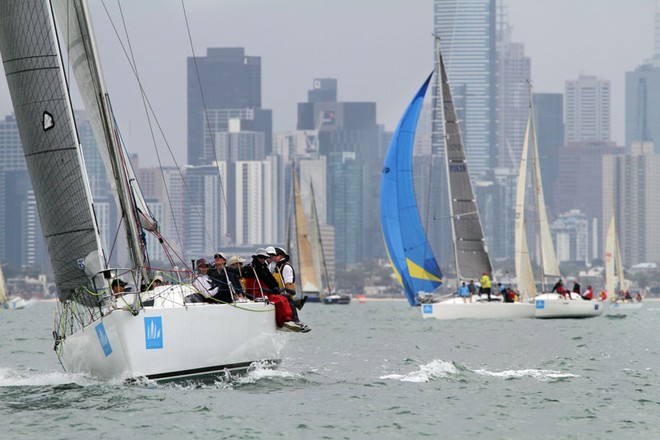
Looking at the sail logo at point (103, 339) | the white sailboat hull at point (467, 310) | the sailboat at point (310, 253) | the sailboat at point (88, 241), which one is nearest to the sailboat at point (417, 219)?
the white sailboat hull at point (467, 310)

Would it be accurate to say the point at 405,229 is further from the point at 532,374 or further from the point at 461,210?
the point at 532,374

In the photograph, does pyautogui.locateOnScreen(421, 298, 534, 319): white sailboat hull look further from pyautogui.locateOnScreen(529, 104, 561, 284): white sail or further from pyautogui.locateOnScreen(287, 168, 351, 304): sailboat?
pyautogui.locateOnScreen(287, 168, 351, 304): sailboat

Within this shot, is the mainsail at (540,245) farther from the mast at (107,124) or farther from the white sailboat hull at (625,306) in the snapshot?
the mast at (107,124)

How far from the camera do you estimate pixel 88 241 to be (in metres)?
16.2

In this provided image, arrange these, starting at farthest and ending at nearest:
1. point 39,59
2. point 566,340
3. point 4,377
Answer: point 566,340
point 4,377
point 39,59

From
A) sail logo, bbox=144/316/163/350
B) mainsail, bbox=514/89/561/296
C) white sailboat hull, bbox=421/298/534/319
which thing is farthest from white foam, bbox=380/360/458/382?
mainsail, bbox=514/89/561/296

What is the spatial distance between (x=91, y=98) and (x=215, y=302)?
2.73m

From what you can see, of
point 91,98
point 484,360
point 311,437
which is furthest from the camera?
point 484,360

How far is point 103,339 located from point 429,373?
16.1 ft

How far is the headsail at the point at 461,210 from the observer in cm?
4312

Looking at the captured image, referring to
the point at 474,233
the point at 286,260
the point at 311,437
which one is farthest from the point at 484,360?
the point at 474,233

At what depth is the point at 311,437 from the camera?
13.8m

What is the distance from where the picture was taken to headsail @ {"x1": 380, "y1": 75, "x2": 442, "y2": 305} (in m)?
42.8

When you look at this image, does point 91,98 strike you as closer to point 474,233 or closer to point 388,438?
point 388,438
